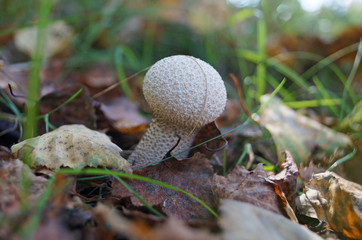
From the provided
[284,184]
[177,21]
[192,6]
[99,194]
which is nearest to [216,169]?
[284,184]

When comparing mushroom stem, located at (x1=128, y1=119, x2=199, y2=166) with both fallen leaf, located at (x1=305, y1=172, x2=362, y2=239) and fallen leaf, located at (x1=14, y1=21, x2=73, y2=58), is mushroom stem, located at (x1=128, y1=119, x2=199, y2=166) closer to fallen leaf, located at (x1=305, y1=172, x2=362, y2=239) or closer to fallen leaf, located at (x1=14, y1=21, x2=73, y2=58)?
fallen leaf, located at (x1=305, y1=172, x2=362, y2=239)

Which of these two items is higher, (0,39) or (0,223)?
(0,223)

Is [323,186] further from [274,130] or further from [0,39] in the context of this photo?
[0,39]

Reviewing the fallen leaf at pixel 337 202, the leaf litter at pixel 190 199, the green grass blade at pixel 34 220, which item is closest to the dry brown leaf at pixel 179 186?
the leaf litter at pixel 190 199

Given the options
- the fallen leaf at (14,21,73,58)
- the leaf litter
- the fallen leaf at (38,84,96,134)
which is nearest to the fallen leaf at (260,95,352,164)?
the leaf litter

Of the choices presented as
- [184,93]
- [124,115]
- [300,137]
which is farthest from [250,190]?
[124,115]

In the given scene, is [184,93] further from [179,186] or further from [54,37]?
[54,37]
